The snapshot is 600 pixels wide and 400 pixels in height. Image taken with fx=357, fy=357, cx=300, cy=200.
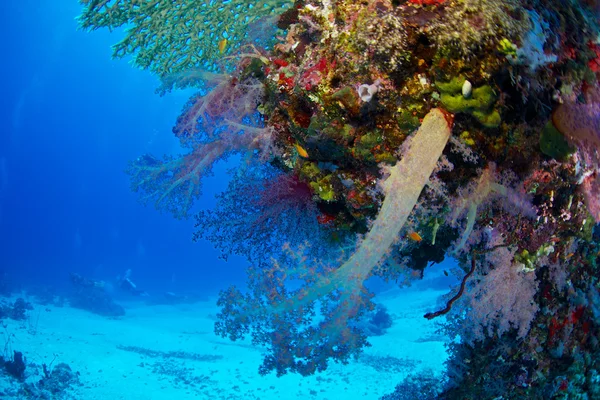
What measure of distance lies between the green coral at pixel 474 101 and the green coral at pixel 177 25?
10.4 ft

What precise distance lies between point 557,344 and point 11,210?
98.3 meters

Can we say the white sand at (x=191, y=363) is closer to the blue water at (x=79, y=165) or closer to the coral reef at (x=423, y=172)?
the coral reef at (x=423, y=172)

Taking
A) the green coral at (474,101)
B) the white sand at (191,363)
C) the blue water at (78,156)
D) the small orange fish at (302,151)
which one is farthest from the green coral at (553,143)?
the blue water at (78,156)

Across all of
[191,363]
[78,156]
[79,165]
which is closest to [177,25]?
[191,363]

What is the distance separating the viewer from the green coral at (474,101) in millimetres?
2324

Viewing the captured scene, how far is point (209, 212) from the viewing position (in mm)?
4418

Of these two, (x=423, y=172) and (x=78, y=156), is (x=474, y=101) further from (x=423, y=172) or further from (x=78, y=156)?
(x=78, y=156)

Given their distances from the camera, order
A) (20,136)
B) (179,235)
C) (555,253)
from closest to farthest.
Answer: (555,253) < (179,235) < (20,136)

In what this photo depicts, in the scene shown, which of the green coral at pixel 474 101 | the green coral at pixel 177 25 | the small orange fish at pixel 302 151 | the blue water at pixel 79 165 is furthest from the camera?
the blue water at pixel 79 165

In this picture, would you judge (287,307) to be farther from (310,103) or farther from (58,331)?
(58,331)

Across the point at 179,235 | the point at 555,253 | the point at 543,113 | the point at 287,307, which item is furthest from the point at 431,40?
the point at 179,235

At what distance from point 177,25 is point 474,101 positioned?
4.19 meters

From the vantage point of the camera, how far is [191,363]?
1512 cm

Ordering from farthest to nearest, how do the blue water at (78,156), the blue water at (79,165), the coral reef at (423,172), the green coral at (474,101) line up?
the blue water at (78,156) → the blue water at (79,165) → the coral reef at (423,172) → the green coral at (474,101)
